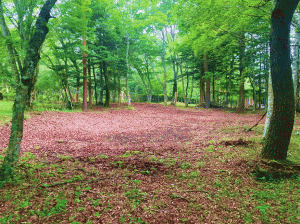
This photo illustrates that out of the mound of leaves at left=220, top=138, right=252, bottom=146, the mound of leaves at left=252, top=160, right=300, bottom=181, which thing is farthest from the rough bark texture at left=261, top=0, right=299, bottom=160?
the mound of leaves at left=220, top=138, right=252, bottom=146

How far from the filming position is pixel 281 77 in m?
3.85

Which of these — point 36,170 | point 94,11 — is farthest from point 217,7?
point 94,11

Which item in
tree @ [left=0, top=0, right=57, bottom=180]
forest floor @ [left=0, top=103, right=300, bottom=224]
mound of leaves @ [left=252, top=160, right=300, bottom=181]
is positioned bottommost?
forest floor @ [left=0, top=103, right=300, bottom=224]

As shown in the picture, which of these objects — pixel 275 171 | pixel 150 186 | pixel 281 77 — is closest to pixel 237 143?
pixel 275 171

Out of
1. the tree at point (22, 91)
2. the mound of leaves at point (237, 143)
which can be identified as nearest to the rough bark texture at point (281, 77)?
the mound of leaves at point (237, 143)

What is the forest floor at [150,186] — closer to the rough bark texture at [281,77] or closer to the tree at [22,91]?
the tree at [22,91]

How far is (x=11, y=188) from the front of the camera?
3.35 m

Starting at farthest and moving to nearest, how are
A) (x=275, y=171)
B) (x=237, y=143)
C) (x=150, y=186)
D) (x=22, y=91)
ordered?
(x=237, y=143), (x=275, y=171), (x=150, y=186), (x=22, y=91)

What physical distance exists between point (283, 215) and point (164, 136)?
6367mm

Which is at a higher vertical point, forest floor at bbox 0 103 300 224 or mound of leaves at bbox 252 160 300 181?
mound of leaves at bbox 252 160 300 181

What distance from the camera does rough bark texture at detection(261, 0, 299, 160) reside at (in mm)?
3732

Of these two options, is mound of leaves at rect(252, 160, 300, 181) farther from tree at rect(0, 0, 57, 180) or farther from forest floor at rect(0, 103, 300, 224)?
A: tree at rect(0, 0, 57, 180)

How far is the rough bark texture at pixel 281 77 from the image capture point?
12.2 ft

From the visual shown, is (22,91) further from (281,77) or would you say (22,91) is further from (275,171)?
(275,171)
